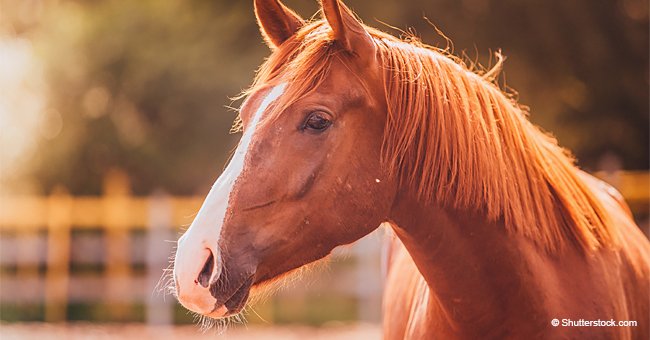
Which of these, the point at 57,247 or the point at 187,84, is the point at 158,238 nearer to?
the point at 57,247

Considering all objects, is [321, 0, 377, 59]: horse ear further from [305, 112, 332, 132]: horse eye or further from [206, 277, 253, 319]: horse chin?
[206, 277, 253, 319]: horse chin

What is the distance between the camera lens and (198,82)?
14.0m

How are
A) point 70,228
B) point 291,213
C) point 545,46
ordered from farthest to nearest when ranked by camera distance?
1. point 545,46
2. point 70,228
3. point 291,213

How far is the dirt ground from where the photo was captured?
379 inches

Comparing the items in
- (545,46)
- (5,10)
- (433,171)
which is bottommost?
(433,171)

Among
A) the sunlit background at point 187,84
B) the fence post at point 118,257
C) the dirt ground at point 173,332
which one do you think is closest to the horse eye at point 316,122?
the dirt ground at point 173,332

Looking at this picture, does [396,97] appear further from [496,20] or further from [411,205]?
[496,20]

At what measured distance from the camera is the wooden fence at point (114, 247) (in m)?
11.3

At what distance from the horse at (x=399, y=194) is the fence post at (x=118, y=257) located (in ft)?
32.4

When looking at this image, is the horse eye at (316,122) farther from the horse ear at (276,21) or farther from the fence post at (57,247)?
the fence post at (57,247)

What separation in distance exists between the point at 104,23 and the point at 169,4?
128cm

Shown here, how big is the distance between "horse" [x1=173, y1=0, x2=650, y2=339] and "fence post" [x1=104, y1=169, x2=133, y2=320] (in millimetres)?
9876

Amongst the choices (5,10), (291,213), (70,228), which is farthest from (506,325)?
(5,10)

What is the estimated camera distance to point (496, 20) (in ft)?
46.2
